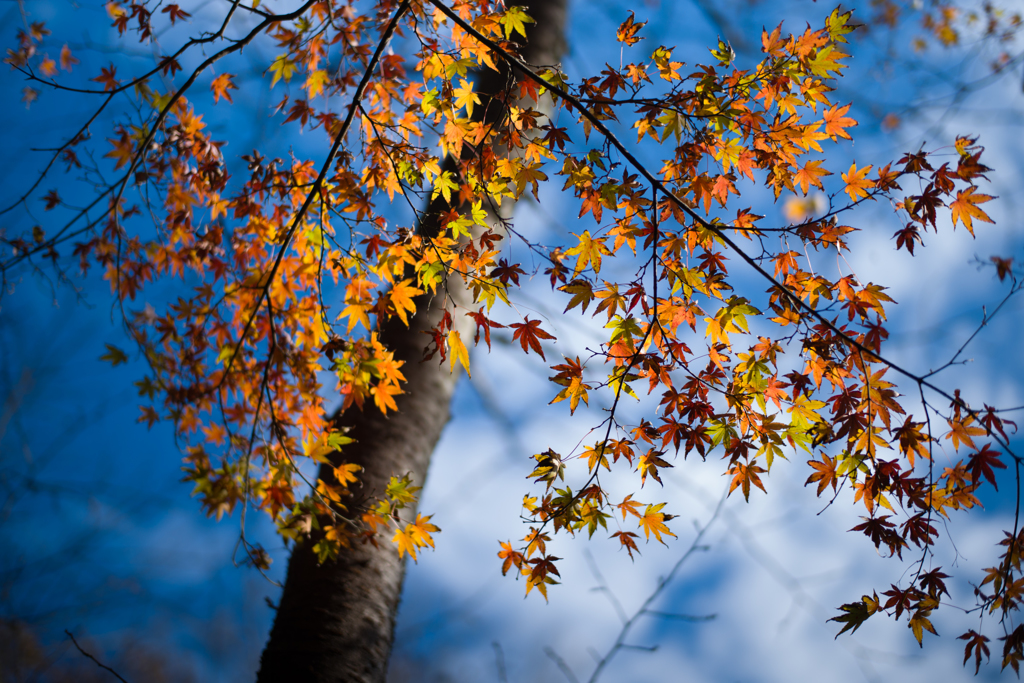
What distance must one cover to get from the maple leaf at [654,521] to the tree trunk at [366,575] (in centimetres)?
94

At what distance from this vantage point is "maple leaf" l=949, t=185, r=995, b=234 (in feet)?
5.24

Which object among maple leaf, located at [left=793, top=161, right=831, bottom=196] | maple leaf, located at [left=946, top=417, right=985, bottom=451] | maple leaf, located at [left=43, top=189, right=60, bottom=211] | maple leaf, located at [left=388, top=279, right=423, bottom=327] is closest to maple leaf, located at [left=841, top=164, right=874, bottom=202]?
maple leaf, located at [left=793, top=161, right=831, bottom=196]

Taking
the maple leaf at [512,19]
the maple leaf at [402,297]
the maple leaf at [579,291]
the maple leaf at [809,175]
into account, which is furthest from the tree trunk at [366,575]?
the maple leaf at [809,175]

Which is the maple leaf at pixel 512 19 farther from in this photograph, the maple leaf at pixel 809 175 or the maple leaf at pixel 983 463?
the maple leaf at pixel 983 463

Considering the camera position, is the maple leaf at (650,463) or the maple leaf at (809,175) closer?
the maple leaf at (650,463)

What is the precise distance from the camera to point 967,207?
163 centimetres

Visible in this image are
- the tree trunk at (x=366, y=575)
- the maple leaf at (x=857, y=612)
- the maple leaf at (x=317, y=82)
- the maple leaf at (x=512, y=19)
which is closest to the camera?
the maple leaf at (x=857, y=612)

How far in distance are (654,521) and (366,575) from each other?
3.99 feet

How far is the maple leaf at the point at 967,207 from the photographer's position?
1596mm

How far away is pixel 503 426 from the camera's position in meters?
4.36

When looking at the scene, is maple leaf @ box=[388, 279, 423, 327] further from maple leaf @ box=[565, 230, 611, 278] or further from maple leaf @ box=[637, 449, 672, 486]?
maple leaf @ box=[637, 449, 672, 486]

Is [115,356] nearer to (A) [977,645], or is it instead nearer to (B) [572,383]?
(B) [572,383]

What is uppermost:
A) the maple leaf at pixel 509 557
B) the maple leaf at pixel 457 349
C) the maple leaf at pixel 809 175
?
the maple leaf at pixel 809 175

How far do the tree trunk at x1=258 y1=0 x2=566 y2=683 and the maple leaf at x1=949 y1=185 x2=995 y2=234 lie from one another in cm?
160
